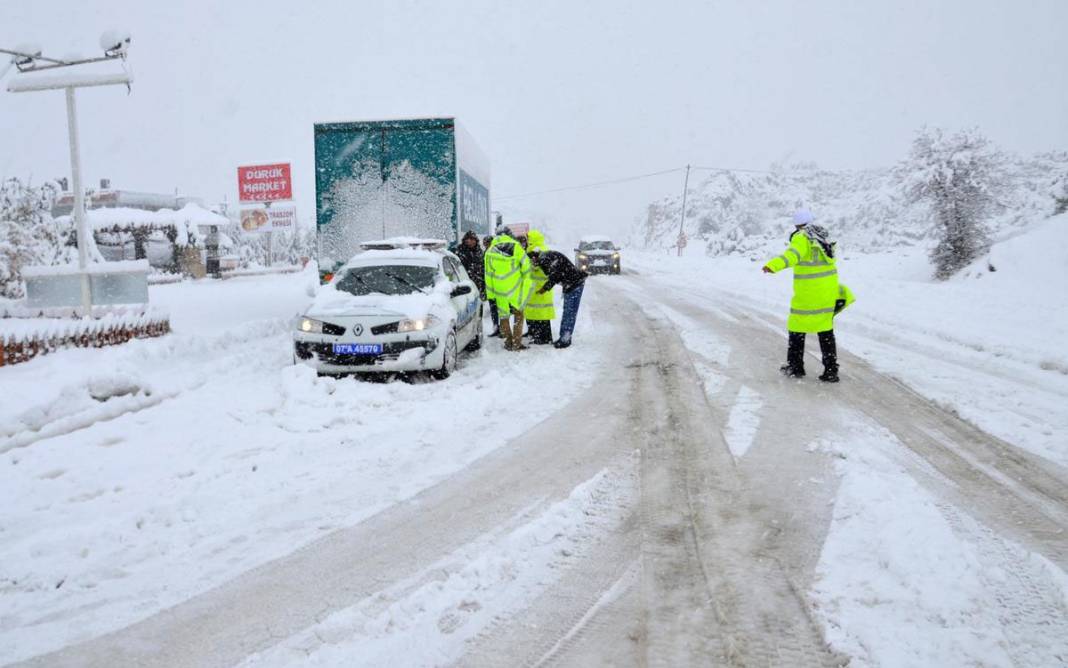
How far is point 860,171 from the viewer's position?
75.2 m

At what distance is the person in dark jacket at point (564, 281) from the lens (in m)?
9.72

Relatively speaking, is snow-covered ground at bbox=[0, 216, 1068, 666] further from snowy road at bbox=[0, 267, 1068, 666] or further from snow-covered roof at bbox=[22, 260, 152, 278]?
snow-covered roof at bbox=[22, 260, 152, 278]

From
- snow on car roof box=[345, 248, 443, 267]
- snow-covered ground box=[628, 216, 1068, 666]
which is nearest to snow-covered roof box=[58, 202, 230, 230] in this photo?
snow on car roof box=[345, 248, 443, 267]

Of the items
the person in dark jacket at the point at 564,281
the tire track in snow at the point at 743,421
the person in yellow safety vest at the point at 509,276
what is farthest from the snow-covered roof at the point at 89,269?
the tire track in snow at the point at 743,421

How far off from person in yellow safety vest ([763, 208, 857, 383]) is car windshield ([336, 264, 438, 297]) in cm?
432

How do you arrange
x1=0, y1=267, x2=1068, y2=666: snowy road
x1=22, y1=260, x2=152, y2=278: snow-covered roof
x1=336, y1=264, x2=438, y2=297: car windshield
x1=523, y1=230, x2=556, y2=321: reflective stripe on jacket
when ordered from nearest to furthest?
x1=0, y1=267, x2=1068, y2=666: snowy road → x1=336, y1=264, x2=438, y2=297: car windshield → x1=523, y1=230, x2=556, y2=321: reflective stripe on jacket → x1=22, y1=260, x2=152, y2=278: snow-covered roof

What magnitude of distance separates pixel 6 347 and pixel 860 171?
82981 millimetres

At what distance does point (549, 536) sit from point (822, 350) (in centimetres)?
484

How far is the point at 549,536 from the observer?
11.6ft

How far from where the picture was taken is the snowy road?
2623 mm

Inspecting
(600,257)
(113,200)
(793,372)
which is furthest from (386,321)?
(113,200)

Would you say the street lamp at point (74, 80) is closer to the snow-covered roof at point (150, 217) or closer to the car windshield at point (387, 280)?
the car windshield at point (387, 280)

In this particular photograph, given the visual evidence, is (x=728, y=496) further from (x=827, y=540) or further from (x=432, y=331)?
(x=432, y=331)

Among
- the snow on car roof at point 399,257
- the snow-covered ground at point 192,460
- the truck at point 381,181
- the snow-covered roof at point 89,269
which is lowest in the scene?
the snow-covered ground at point 192,460
